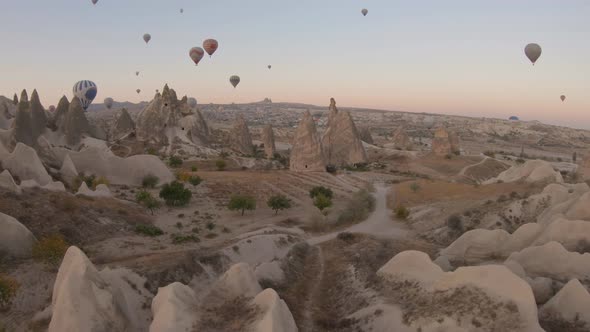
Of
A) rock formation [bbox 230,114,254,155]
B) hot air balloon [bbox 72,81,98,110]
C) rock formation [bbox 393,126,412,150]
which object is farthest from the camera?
rock formation [bbox 393,126,412,150]

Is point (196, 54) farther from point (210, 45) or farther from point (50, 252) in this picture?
point (50, 252)

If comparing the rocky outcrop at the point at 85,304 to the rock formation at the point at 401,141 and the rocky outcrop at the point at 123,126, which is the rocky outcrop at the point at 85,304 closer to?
the rocky outcrop at the point at 123,126

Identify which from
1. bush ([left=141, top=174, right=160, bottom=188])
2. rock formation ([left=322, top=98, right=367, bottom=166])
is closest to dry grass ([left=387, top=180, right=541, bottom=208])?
rock formation ([left=322, top=98, right=367, bottom=166])

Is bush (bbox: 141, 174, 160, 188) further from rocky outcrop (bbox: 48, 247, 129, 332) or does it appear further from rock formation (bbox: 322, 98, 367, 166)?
rock formation (bbox: 322, 98, 367, 166)

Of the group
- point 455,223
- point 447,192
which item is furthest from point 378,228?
point 447,192

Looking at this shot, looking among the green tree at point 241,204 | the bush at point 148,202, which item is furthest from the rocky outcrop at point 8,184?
the green tree at point 241,204

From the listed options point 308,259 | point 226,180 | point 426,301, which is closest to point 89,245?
point 308,259
